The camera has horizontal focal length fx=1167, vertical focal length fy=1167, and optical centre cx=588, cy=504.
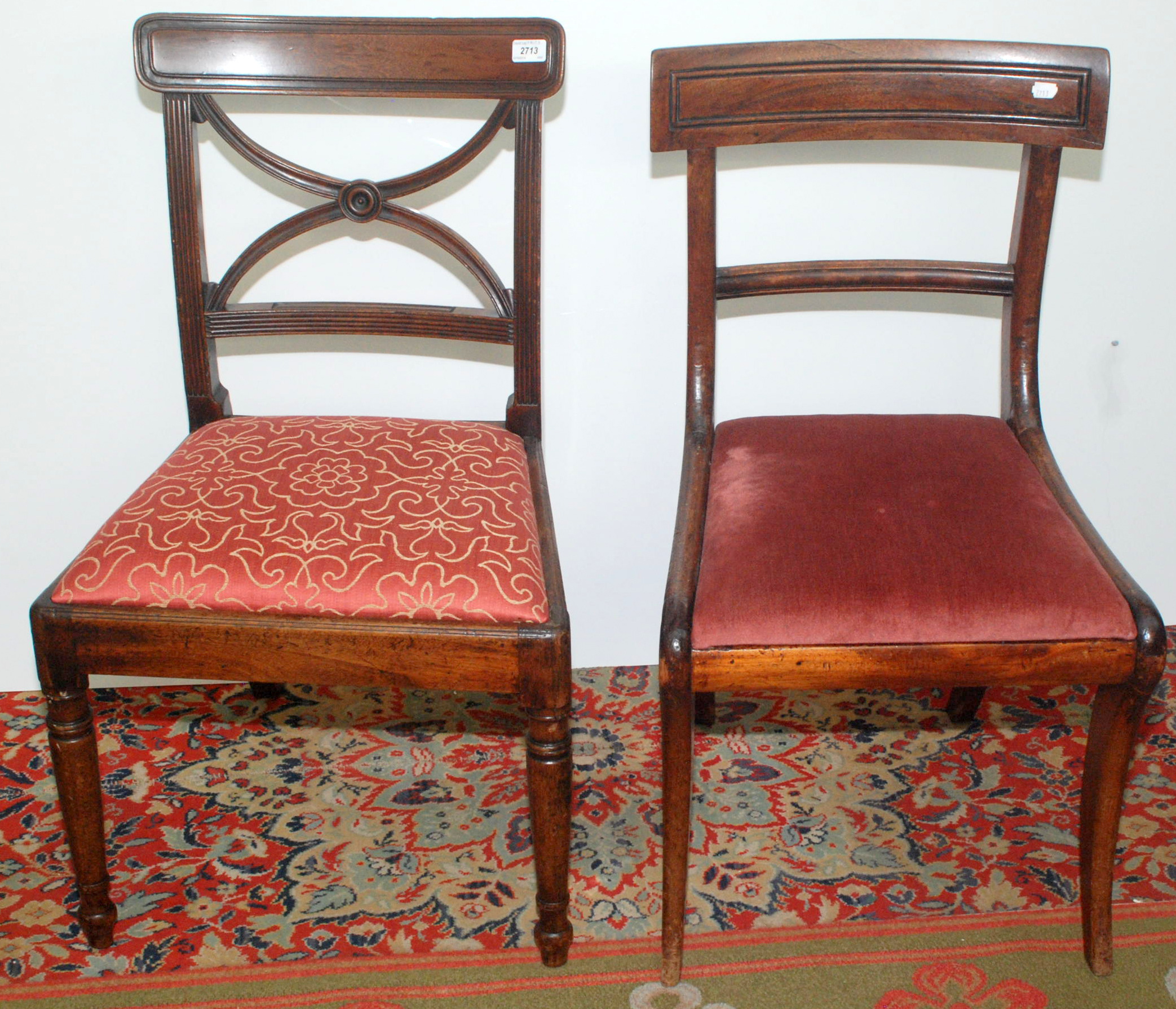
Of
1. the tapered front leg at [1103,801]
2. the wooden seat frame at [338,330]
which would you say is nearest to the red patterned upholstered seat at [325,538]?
the wooden seat frame at [338,330]

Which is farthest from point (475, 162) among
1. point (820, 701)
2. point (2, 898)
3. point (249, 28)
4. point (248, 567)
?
point (2, 898)

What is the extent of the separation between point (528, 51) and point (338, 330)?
0.45 metres

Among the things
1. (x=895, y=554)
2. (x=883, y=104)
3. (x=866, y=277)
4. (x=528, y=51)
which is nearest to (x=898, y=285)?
(x=866, y=277)

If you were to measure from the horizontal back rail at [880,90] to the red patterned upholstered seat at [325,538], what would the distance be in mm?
517

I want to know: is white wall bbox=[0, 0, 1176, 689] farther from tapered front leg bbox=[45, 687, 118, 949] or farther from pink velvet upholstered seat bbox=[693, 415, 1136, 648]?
tapered front leg bbox=[45, 687, 118, 949]

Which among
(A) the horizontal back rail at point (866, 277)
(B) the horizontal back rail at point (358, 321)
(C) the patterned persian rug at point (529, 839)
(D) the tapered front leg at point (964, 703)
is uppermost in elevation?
(A) the horizontal back rail at point (866, 277)

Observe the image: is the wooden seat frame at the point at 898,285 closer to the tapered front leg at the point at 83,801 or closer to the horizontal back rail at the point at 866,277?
the horizontal back rail at the point at 866,277

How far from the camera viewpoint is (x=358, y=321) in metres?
1.61

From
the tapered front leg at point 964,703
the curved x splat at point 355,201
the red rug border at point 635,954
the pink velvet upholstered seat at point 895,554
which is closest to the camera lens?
the pink velvet upholstered seat at point 895,554

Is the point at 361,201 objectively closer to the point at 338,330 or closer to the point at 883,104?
the point at 338,330

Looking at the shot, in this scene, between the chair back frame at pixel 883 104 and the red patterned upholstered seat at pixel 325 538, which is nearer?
the red patterned upholstered seat at pixel 325 538

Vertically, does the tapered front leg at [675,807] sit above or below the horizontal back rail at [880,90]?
below

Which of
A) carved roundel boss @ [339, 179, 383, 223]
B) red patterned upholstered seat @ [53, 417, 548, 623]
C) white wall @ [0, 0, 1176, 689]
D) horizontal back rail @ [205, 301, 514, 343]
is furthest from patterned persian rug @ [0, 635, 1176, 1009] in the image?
carved roundel boss @ [339, 179, 383, 223]

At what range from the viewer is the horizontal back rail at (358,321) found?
5.25ft
